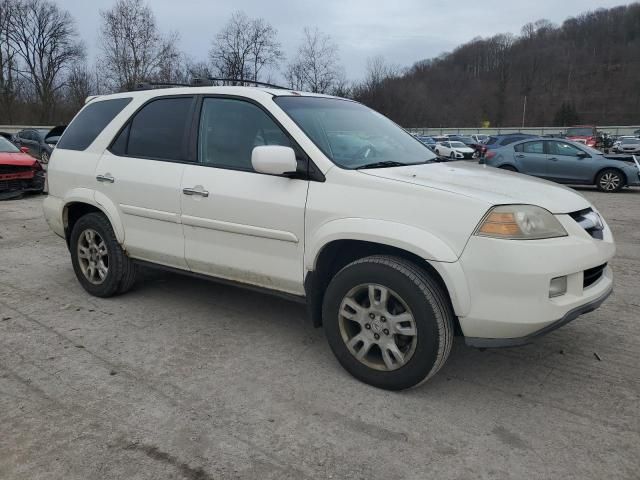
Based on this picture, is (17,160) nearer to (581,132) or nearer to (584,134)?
(584,134)

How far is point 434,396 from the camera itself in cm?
310

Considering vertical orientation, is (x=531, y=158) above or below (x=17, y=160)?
above

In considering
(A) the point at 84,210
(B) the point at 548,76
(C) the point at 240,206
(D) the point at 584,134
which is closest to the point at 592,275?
(C) the point at 240,206

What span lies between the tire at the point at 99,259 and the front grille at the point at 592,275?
3.59 meters

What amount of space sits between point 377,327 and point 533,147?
13.1m

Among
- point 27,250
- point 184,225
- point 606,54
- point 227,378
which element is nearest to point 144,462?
point 227,378

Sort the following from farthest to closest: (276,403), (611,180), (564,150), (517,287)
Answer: (564,150) < (611,180) < (276,403) < (517,287)

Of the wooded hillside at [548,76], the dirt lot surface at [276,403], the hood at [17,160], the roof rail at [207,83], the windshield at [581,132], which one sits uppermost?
the wooded hillside at [548,76]

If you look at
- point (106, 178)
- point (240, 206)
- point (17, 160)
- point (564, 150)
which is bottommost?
point (17, 160)

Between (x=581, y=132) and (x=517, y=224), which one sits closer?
(x=517, y=224)

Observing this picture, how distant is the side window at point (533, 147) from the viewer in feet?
47.1

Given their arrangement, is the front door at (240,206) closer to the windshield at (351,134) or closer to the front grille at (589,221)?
the windshield at (351,134)

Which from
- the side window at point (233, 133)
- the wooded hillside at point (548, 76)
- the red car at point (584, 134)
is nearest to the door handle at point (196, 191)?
the side window at point (233, 133)

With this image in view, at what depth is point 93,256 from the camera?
4.78 meters
